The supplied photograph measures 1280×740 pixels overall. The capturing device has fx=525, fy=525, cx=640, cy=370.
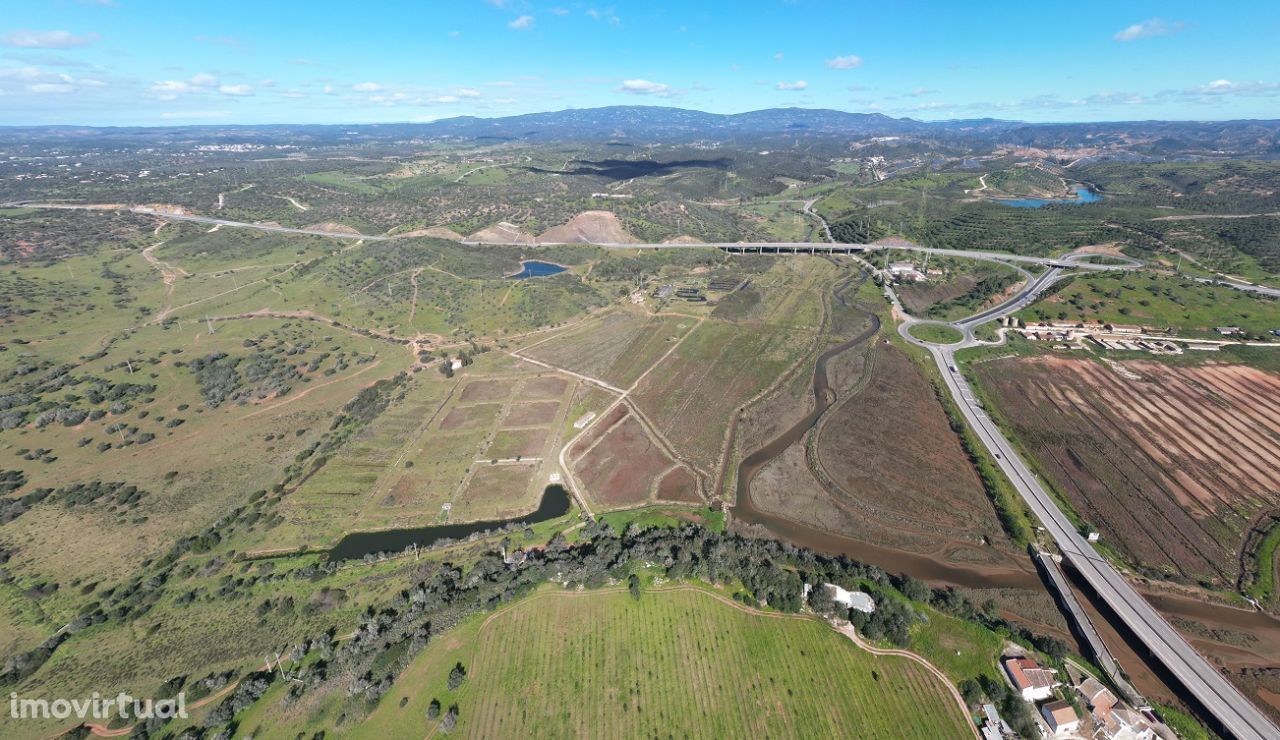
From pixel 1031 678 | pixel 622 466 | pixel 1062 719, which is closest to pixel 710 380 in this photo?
pixel 622 466

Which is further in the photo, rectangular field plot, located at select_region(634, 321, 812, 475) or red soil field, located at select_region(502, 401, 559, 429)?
red soil field, located at select_region(502, 401, 559, 429)

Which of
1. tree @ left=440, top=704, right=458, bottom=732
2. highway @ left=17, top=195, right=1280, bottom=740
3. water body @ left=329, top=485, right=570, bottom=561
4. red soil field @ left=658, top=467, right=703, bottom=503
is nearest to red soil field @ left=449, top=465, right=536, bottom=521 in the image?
water body @ left=329, top=485, right=570, bottom=561

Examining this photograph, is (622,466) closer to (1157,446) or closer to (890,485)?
(890,485)

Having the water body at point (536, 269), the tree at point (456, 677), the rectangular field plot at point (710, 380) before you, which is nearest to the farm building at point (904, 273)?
the rectangular field plot at point (710, 380)

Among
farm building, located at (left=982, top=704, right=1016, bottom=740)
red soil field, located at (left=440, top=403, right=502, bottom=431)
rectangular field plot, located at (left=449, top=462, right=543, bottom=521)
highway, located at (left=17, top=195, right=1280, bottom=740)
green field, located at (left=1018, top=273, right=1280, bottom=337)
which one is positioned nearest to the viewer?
farm building, located at (left=982, top=704, right=1016, bottom=740)

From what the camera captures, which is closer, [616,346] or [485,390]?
[485,390]

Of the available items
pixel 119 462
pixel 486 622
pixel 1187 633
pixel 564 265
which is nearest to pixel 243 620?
pixel 486 622

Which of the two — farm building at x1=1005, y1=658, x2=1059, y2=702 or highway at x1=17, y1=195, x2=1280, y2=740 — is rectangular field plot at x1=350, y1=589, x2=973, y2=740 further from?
highway at x1=17, y1=195, x2=1280, y2=740
